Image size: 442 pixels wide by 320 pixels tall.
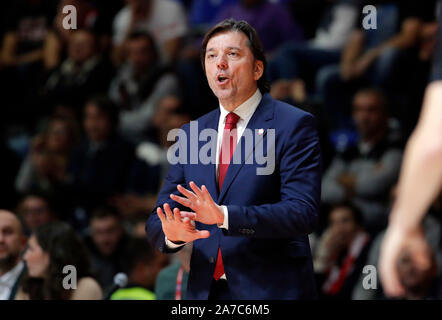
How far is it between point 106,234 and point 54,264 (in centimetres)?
173

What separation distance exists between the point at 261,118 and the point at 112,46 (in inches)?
188

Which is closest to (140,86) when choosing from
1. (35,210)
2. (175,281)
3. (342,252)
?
(35,210)

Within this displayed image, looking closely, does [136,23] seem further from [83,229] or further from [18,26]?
[83,229]

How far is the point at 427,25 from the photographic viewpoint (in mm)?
6137

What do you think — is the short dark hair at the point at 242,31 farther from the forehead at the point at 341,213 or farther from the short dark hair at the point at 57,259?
the forehead at the point at 341,213

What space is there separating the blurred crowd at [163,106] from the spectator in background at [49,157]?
1 cm

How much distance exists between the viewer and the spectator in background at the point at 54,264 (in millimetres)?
3674

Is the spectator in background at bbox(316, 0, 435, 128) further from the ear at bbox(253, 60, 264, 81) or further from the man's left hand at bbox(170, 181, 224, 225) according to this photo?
the man's left hand at bbox(170, 181, 224, 225)

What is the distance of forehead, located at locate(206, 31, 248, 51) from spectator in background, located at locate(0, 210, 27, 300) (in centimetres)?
173

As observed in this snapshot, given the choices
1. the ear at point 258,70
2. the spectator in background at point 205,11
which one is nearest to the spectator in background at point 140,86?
the spectator in background at point 205,11

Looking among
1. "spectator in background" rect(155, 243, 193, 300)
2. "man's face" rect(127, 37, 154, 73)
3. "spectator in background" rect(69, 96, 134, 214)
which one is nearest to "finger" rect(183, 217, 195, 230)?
"spectator in background" rect(155, 243, 193, 300)

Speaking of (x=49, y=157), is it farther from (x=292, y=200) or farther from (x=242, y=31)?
Answer: (x=292, y=200)

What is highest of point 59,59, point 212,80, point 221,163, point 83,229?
point 59,59
